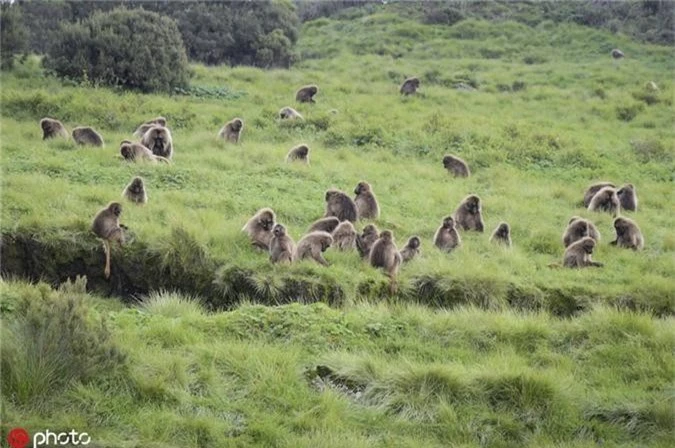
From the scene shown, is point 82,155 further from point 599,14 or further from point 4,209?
point 599,14

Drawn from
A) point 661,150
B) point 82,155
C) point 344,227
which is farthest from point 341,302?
point 661,150

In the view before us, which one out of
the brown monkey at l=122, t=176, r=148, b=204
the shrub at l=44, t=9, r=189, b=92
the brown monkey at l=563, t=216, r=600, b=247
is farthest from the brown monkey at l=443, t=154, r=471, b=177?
the shrub at l=44, t=9, r=189, b=92

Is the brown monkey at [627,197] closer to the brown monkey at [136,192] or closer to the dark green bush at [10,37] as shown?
the brown monkey at [136,192]

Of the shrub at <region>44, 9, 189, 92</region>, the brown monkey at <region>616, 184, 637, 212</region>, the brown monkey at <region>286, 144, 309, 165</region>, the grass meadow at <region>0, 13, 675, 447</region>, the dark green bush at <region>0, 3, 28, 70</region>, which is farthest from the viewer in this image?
the dark green bush at <region>0, 3, 28, 70</region>

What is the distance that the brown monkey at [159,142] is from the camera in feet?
50.2

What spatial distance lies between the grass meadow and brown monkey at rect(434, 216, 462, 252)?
194 mm

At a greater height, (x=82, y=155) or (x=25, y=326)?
(x=25, y=326)

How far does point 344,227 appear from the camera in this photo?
11383 millimetres

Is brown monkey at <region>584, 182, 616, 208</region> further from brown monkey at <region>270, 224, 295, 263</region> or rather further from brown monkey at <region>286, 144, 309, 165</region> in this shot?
brown monkey at <region>270, 224, 295, 263</region>

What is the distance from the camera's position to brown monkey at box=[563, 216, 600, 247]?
40.4ft

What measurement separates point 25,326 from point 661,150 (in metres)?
16.0

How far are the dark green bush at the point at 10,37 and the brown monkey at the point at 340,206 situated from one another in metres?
13.3

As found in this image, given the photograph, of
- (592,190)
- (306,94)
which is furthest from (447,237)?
(306,94)

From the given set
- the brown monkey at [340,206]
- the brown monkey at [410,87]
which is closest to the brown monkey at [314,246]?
the brown monkey at [340,206]
